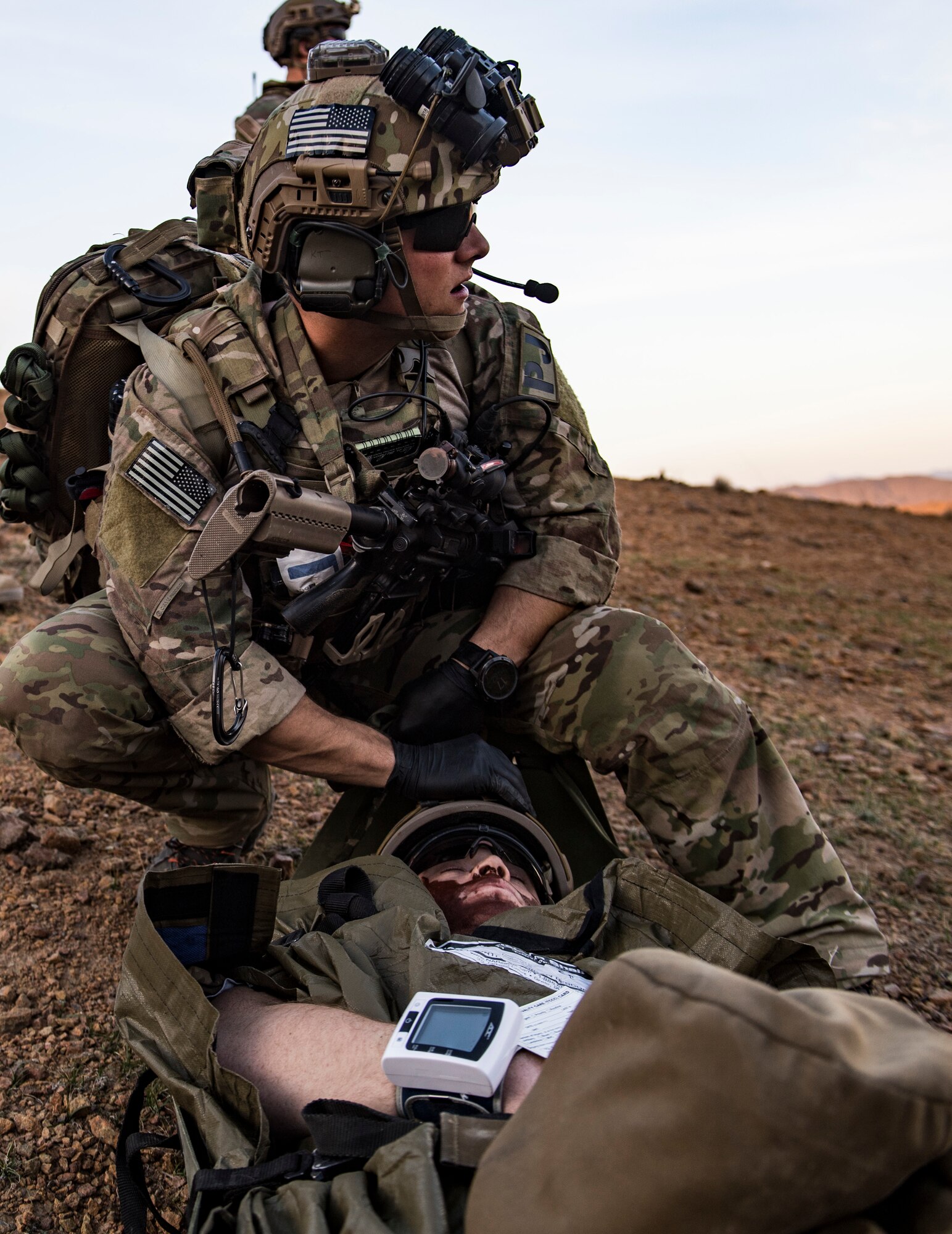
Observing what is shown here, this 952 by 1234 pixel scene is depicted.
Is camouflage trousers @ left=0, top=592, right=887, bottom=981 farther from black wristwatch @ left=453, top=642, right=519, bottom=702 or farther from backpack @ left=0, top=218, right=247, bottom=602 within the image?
backpack @ left=0, top=218, right=247, bottom=602

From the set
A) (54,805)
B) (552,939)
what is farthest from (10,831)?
(552,939)

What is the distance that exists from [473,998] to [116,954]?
1468 millimetres

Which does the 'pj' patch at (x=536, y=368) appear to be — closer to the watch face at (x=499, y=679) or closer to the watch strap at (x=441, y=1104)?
the watch face at (x=499, y=679)

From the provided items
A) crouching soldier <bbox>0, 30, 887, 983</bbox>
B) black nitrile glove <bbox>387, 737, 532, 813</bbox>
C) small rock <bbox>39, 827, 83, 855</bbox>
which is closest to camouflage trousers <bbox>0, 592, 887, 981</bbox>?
crouching soldier <bbox>0, 30, 887, 983</bbox>

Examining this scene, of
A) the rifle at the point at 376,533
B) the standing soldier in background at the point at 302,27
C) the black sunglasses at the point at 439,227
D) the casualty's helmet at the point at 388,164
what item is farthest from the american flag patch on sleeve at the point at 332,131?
the standing soldier in background at the point at 302,27

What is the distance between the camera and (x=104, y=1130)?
2.29 metres

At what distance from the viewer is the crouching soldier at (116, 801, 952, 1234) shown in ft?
3.78

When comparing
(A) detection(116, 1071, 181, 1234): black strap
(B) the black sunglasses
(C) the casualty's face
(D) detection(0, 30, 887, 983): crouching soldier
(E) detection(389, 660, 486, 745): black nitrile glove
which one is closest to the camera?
(A) detection(116, 1071, 181, 1234): black strap

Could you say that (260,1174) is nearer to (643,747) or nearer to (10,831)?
(643,747)

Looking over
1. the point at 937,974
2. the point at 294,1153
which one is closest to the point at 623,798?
the point at 937,974

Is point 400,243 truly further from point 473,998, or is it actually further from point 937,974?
point 937,974

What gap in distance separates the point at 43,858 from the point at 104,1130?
1121mm

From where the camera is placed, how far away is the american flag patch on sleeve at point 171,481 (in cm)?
275

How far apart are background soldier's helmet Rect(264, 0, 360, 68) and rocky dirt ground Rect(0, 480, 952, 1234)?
324 cm
